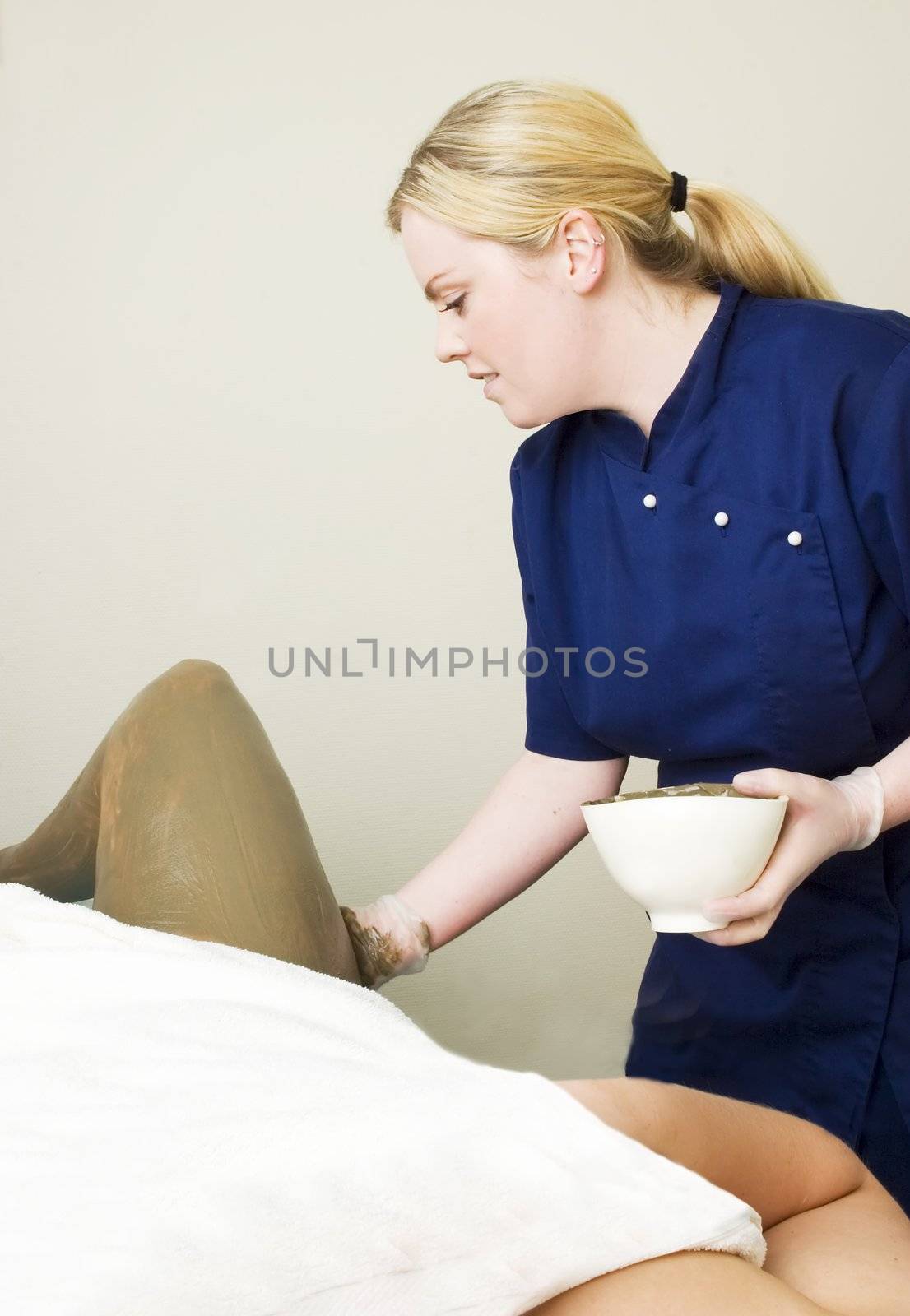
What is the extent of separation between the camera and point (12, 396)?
2232 millimetres

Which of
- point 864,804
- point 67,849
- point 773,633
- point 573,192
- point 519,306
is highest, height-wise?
point 573,192

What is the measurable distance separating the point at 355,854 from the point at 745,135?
1.42 metres

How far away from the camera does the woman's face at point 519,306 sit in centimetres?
130

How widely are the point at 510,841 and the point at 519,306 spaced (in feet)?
1.88

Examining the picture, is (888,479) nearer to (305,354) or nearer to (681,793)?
(681,793)

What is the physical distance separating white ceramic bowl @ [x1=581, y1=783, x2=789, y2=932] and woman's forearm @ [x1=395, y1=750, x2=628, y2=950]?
42cm

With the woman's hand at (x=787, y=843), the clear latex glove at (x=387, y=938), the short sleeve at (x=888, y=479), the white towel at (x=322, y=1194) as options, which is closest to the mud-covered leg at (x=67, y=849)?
the clear latex glove at (x=387, y=938)

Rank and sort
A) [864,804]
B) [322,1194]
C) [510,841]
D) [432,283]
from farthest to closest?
[510,841] → [432,283] → [864,804] → [322,1194]

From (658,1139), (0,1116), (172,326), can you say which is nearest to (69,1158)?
(0,1116)

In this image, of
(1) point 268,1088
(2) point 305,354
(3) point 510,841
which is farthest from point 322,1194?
(2) point 305,354

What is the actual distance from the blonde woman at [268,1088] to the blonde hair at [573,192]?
1.73ft

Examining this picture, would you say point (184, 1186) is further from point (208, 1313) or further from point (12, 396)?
point (12, 396)

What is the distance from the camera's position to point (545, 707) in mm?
1455

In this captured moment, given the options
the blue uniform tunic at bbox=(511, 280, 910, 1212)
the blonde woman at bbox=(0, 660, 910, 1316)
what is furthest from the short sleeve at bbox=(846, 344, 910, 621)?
the blonde woman at bbox=(0, 660, 910, 1316)
